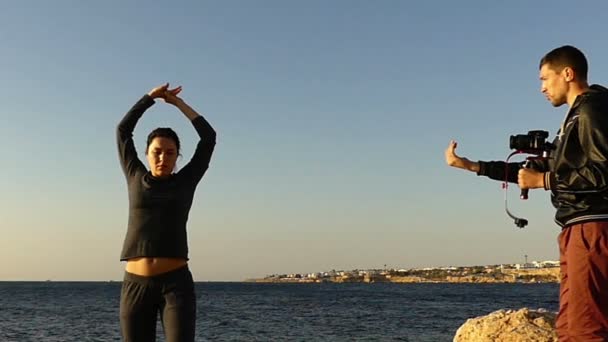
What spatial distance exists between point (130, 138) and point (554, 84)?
10.0 feet

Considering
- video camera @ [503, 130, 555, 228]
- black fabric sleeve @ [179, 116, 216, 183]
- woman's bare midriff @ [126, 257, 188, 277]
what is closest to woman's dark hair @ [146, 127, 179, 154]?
black fabric sleeve @ [179, 116, 216, 183]

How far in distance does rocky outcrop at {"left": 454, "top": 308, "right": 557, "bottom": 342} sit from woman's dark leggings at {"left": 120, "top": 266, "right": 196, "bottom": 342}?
21.8ft

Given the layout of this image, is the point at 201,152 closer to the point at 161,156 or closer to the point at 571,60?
the point at 161,156

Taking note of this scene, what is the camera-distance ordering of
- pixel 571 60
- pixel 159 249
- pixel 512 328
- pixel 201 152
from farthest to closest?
pixel 512 328 → pixel 201 152 → pixel 159 249 → pixel 571 60

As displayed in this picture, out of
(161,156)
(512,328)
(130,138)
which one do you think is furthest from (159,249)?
(512,328)

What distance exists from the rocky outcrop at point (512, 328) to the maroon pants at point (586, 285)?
604 centimetres

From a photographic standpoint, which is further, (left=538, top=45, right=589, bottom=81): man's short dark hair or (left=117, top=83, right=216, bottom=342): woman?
(left=117, top=83, right=216, bottom=342): woman

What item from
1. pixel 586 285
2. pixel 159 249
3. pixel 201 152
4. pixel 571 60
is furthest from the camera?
pixel 201 152

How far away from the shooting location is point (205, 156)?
476 centimetres

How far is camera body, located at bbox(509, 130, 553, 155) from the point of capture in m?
4.36

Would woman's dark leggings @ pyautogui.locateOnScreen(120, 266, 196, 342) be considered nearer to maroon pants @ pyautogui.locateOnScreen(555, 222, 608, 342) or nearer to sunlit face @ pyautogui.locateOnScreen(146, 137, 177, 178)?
sunlit face @ pyautogui.locateOnScreen(146, 137, 177, 178)

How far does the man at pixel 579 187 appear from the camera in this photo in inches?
144

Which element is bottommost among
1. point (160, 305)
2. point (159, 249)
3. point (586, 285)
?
point (160, 305)

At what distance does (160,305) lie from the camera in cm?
436
